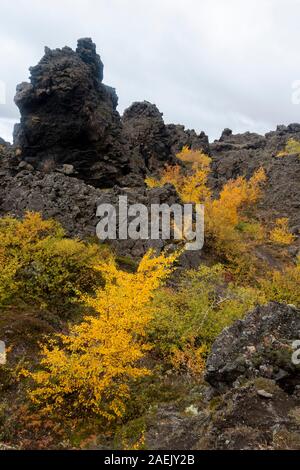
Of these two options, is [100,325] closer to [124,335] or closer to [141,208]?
[124,335]

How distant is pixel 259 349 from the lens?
10336 mm

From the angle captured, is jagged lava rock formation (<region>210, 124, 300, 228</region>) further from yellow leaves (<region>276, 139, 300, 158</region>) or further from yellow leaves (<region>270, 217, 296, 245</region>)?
yellow leaves (<region>270, 217, 296, 245</region>)

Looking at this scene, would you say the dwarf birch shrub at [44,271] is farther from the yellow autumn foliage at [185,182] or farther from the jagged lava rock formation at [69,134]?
the yellow autumn foliage at [185,182]

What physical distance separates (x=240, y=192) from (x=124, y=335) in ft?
179

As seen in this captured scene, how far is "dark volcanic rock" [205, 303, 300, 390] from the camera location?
979cm

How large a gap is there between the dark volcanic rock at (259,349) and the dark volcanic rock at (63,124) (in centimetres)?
3191

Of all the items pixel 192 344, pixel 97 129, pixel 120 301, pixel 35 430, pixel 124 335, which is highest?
pixel 97 129

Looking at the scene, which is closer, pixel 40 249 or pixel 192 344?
pixel 192 344

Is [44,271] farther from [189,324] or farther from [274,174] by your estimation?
[274,174]

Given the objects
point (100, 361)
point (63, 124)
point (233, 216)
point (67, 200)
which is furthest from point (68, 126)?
point (100, 361)

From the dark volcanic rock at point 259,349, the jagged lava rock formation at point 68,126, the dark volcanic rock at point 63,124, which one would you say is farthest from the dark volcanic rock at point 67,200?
the dark volcanic rock at point 259,349

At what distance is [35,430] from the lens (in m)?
10.0
